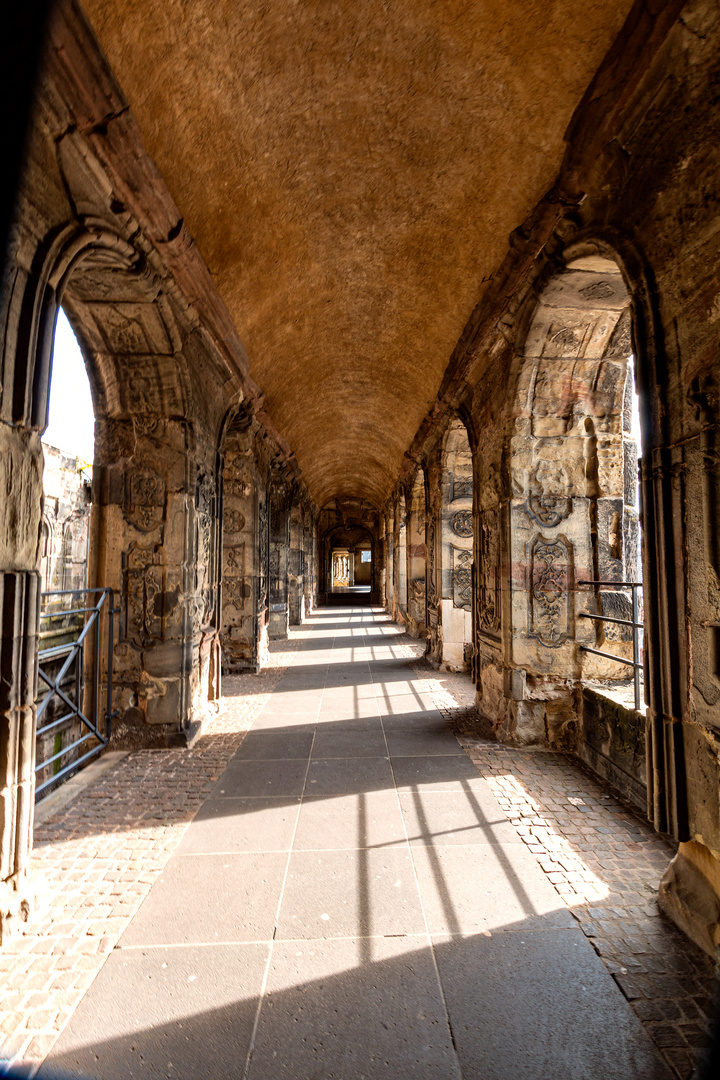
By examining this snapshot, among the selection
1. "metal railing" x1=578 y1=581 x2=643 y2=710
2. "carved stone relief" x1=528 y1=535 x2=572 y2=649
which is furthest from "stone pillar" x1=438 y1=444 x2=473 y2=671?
"metal railing" x1=578 y1=581 x2=643 y2=710

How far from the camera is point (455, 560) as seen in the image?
8.55 meters

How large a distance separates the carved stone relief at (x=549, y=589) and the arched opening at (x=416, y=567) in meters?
7.04

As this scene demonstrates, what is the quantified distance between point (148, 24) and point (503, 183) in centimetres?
249

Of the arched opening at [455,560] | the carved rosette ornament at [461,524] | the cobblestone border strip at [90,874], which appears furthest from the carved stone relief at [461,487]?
the cobblestone border strip at [90,874]

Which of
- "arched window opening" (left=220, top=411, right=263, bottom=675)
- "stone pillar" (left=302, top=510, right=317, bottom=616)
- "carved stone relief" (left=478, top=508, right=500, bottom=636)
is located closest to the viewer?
"carved stone relief" (left=478, top=508, right=500, bottom=636)

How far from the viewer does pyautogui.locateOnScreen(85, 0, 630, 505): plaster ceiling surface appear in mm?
2996

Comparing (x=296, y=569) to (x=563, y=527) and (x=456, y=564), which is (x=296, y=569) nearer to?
(x=456, y=564)

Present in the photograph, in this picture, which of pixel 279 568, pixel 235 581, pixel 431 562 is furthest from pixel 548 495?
pixel 279 568

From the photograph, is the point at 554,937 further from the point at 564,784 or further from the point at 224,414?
the point at 224,414

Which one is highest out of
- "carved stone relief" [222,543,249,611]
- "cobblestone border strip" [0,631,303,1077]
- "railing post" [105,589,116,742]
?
"carved stone relief" [222,543,249,611]

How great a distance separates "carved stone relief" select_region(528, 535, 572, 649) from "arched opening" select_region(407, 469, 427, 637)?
704cm

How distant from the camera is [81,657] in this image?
176 inches

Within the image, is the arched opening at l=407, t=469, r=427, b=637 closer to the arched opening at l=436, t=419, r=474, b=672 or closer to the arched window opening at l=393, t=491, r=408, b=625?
the arched window opening at l=393, t=491, r=408, b=625

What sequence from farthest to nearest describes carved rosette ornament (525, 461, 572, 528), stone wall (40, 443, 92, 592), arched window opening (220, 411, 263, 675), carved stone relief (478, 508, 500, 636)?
stone wall (40, 443, 92, 592) < arched window opening (220, 411, 263, 675) < carved stone relief (478, 508, 500, 636) < carved rosette ornament (525, 461, 572, 528)
